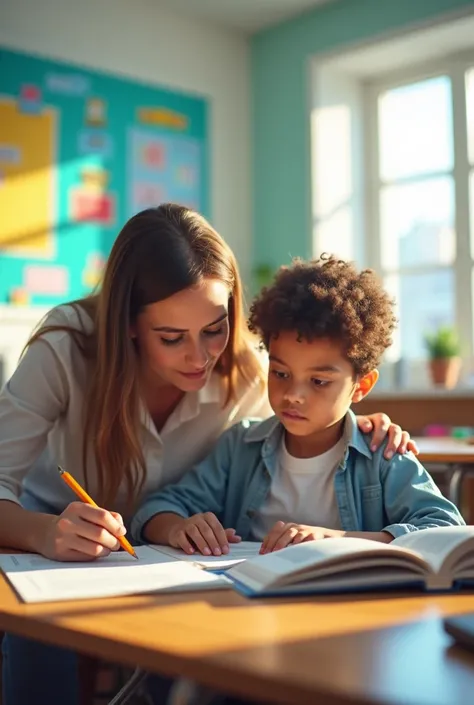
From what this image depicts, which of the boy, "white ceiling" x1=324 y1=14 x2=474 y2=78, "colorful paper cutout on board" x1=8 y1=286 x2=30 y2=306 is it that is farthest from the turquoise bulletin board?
the boy

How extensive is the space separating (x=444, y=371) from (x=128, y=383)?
9.60ft

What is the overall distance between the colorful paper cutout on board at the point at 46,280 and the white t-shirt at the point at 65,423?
2.63 meters

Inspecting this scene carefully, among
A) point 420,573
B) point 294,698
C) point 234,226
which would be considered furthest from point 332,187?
point 294,698

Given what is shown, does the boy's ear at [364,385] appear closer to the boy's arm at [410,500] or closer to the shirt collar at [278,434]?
the shirt collar at [278,434]

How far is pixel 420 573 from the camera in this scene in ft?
3.00

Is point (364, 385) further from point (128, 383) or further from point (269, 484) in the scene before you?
point (128, 383)

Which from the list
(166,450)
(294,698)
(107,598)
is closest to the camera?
(294,698)

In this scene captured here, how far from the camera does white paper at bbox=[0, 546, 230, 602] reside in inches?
34.8

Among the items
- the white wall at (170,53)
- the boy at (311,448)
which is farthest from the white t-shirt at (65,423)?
the white wall at (170,53)

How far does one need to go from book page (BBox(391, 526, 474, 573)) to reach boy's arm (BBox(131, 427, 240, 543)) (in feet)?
1.37

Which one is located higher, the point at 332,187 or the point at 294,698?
the point at 332,187

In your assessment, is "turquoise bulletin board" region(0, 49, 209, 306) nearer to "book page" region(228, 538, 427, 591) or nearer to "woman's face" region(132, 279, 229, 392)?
"woman's face" region(132, 279, 229, 392)

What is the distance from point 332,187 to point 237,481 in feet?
11.8

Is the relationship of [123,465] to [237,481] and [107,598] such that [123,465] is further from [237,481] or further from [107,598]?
[107,598]
